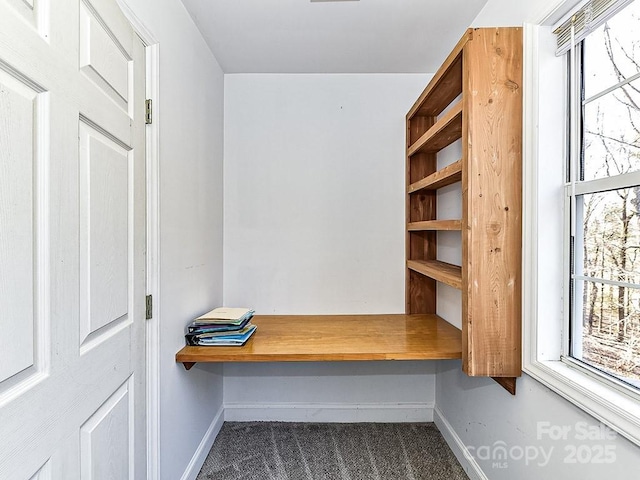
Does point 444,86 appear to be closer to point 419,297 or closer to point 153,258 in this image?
point 419,297

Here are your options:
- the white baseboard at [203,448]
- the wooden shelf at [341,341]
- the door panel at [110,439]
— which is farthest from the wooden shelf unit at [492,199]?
the white baseboard at [203,448]

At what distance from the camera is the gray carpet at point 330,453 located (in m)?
1.96

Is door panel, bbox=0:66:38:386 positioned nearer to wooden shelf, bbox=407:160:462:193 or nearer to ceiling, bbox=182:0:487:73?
ceiling, bbox=182:0:487:73

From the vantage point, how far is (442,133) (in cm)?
187

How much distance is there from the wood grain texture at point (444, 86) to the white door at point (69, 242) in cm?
130

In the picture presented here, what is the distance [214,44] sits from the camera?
2.11 meters

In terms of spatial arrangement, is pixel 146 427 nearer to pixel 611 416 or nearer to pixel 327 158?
pixel 611 416

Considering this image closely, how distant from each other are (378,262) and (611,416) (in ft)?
5.26

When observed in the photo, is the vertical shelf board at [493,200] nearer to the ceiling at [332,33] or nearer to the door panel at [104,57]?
the ceiling at [332,33]

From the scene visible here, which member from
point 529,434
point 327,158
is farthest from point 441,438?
point 327,158

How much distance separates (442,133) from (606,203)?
89 cm

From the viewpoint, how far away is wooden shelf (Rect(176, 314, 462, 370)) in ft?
5.48

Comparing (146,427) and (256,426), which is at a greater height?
(146,427)

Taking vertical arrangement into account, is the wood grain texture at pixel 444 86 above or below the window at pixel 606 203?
above
